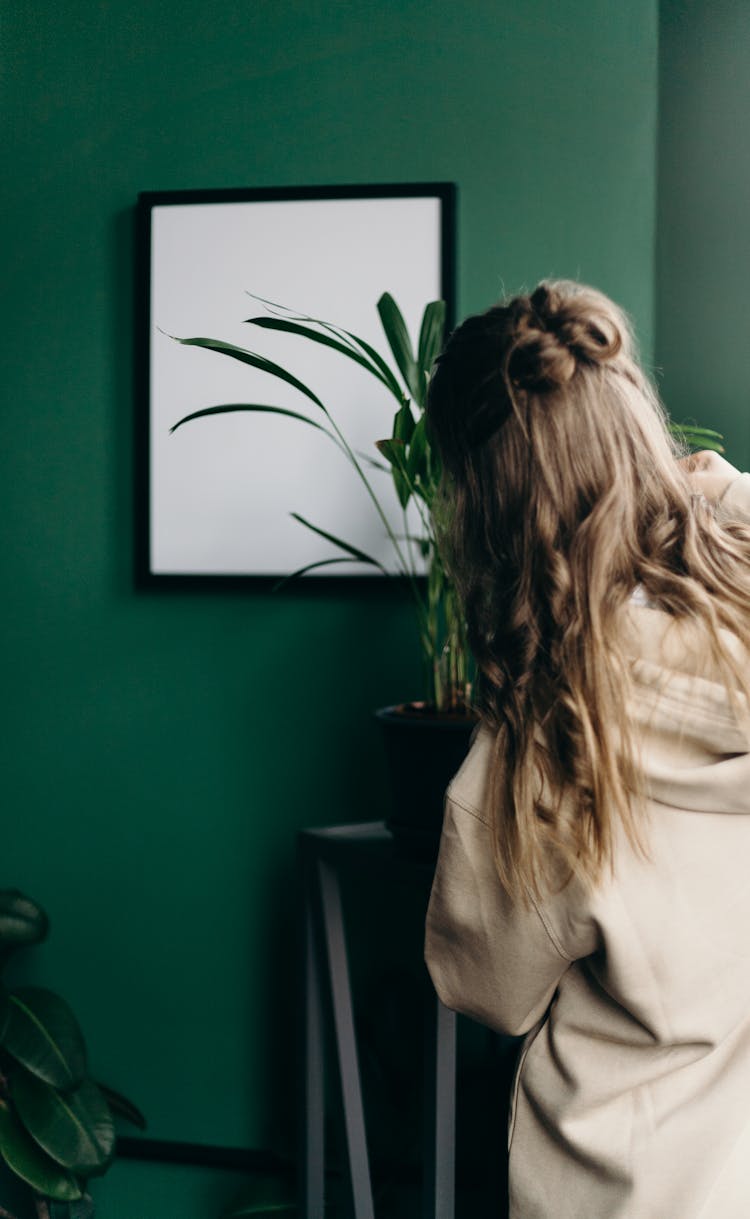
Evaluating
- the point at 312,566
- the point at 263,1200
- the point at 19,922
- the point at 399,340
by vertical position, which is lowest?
the point at 263,1200

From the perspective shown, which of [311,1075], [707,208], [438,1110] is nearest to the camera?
[438,1110]

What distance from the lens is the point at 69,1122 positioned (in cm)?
145

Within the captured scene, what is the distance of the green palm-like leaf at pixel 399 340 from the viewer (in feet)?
4.32

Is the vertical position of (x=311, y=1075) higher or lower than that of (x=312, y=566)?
lower

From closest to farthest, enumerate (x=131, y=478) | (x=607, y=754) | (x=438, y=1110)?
(x=607, y=754)
(x=438, y=1110)
(x=131, y=478)

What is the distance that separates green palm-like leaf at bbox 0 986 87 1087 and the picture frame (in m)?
→ 0.70

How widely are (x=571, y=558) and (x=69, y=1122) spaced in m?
1.20

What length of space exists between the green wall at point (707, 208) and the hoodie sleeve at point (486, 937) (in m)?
0.97

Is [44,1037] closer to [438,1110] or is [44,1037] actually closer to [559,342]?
[438,1110]

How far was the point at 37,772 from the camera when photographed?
1.77 m

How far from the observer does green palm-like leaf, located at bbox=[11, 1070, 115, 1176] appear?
4.69 ft

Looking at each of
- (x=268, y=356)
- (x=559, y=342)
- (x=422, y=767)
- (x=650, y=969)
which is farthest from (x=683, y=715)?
(x=268, y=356)

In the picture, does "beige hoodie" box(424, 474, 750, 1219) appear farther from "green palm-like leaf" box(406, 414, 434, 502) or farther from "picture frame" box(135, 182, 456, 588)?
"picture frame" box(135, 182, 456, 588)

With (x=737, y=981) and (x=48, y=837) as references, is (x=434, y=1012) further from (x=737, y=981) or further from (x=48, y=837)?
(x=48, y=837)
